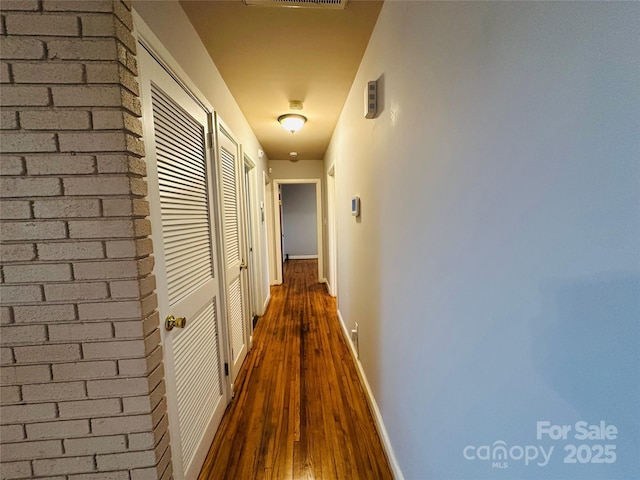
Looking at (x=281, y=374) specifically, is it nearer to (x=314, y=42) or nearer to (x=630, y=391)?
(x=630, y=391)

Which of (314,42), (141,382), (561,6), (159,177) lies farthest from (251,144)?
(561,6)

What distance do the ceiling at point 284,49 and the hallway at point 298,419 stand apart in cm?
238

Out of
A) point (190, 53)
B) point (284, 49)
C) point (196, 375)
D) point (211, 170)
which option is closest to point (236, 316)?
point (196, 375)

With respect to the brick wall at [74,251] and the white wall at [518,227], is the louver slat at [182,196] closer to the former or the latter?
the brick wall at [74,251]

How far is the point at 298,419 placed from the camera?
5.60 ft

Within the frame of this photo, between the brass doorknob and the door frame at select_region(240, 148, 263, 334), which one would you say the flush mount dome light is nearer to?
the door frame at select_region(240, 148, 263, 334)

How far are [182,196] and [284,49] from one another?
3.73 feet

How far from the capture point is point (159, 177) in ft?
3.60

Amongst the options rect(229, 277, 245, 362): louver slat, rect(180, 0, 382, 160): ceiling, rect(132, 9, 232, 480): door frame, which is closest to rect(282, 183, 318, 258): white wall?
rect(180, 0, 382, 160): ceiling

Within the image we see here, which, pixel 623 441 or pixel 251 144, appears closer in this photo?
A: pixel 623 441

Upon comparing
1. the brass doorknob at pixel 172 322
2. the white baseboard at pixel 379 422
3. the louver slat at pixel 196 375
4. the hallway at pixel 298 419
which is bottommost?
the hallway at pixel 298 419

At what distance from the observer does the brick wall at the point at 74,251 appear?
2.65 ft

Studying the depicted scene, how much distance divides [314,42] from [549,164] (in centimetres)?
161

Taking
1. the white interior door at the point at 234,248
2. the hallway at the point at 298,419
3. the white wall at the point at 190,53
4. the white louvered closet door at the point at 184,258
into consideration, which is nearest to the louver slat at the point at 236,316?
the white interior door at the point at 234,248
